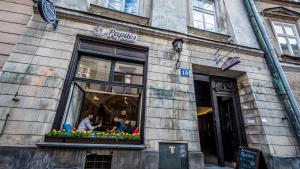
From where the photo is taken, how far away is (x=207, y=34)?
707cm

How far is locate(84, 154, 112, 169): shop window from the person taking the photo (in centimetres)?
421

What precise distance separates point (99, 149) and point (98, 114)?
3.36 metres

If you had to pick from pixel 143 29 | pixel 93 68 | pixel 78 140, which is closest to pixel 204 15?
pixel 143 29

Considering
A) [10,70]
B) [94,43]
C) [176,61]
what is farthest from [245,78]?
[10,70]

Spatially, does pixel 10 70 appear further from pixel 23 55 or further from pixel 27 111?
pixel 27 111

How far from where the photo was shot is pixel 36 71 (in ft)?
14.4

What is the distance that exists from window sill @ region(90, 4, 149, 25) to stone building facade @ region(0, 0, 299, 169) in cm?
4

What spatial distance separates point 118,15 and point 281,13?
31.1 feet

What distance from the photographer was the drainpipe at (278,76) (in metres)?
5.94

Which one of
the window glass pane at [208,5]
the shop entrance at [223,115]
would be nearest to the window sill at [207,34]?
the shop entrance at [223,115]

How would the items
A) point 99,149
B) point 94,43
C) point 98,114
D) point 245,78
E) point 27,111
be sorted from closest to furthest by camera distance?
point 27,111
point 99,149
point 94,43
point 245,78
point 98,114

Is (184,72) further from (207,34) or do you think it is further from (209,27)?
(209,27)

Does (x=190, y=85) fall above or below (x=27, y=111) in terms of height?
above

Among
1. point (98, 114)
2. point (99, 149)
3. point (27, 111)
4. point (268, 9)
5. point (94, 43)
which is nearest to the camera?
point (27, 111)
